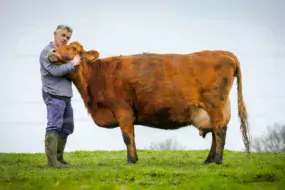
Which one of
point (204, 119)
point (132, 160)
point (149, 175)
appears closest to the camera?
point (149, 175)

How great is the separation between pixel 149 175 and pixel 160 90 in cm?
240

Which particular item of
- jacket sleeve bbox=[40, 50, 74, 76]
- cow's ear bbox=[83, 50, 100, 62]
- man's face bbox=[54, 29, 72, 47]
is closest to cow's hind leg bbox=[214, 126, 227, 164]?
cow's ear bbox=[83, 50, 100, 62]

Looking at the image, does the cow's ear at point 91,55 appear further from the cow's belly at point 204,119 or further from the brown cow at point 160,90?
the cow's belly at point 204,119

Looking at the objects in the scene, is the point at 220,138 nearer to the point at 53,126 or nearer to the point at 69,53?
the point at 53,126

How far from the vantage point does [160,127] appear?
10.8 metres

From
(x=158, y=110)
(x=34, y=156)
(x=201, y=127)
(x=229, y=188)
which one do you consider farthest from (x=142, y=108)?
(x=229, y=188)

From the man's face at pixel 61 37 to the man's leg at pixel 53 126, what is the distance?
1.13 metres

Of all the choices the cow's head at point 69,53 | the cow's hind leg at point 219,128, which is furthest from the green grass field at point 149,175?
the cow's head at point 69,53

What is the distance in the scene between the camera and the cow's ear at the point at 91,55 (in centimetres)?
1061

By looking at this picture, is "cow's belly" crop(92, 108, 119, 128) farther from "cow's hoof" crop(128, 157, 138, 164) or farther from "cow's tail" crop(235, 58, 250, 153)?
"cow's tail" crop(235, 58, 250, 153)

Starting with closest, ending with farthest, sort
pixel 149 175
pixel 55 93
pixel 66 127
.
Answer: pixel 149 175, pixel 55 93, pixel 66 127

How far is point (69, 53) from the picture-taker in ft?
33.8

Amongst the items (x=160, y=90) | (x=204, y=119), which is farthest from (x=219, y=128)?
(x=160, y=90)

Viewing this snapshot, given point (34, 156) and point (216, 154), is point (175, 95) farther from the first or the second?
point (34, 156)
